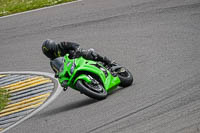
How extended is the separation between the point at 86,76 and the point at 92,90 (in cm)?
29

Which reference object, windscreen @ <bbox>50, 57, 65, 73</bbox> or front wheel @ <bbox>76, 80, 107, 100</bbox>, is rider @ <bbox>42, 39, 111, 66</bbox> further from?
front wheel @ <bbox>76, 80, 107, 100</bbox>

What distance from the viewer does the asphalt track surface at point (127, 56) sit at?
7.76m

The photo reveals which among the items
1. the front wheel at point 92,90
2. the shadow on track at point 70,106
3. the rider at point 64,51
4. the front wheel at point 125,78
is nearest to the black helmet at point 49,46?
the rider at point 64,51

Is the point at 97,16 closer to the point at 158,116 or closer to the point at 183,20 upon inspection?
the point at 183,20

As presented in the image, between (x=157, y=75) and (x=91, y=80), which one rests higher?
(x=91, y=80)

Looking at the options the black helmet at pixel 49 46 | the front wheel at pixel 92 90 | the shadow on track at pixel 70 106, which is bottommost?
the shadow on track at pixel 70 106

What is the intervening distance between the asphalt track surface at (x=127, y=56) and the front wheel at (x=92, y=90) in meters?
0.16

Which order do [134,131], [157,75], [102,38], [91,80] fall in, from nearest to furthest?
[134,131] → [91,80] → [157,75] → [102,38]

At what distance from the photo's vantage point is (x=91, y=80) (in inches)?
362

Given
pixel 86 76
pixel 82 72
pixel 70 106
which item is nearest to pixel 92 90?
pixel 86 76

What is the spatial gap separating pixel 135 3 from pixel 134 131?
934 cm

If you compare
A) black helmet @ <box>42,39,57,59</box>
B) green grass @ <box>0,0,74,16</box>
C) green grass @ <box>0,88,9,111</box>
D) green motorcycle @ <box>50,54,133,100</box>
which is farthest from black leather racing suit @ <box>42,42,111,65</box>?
green grass @ <box>0,0,74,16</box>

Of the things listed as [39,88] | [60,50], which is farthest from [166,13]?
[60,50]

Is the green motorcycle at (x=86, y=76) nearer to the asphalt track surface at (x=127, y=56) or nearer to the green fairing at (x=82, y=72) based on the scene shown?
the green fairing at (x=82, y=72)
